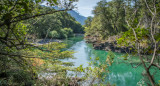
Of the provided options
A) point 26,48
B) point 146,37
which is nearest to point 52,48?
point 26,48

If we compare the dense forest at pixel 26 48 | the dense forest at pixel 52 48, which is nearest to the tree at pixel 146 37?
the dense forest at pixel 52 48

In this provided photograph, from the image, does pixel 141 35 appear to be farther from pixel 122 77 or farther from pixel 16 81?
pixel 122 77

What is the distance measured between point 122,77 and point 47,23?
3029 centimetres

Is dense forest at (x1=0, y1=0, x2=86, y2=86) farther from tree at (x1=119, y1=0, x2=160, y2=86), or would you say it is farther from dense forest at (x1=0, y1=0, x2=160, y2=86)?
tree at (x1=119, y1=0, x2=160, y2=86)

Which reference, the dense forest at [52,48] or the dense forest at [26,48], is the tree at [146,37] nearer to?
the dense forest at [52,48]

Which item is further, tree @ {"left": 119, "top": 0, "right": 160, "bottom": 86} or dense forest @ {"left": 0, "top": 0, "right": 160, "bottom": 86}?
dense forest @ {"left": 0, "top": 0, "right": 160, "bottom": 86}

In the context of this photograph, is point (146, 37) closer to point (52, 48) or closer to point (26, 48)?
point (26, 48)

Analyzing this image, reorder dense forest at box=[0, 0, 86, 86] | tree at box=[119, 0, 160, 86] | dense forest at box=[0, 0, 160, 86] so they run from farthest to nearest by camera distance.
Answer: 1. dense forest at box=[0, 0, 86, 86]
2. dense forest at box=[0, 0, 160, 86]
3. tree at box=[119, 0, 160, 86]

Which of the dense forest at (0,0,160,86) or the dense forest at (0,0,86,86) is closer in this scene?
the dense forest at (0,0,160,86)

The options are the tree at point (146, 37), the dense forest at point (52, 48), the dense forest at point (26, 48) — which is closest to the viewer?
the tree at point (146, 37)

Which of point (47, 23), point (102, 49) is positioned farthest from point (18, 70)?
point (47, 23)

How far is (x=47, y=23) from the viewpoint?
121ft

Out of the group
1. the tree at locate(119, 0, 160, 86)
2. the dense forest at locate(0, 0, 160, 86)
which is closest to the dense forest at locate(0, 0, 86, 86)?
the dense forest at locate(0, 0, 160, 86)

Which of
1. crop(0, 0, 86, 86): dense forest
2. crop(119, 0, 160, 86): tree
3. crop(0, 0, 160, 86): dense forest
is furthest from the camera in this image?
crop(0, 0, 86, 86): dense forest
